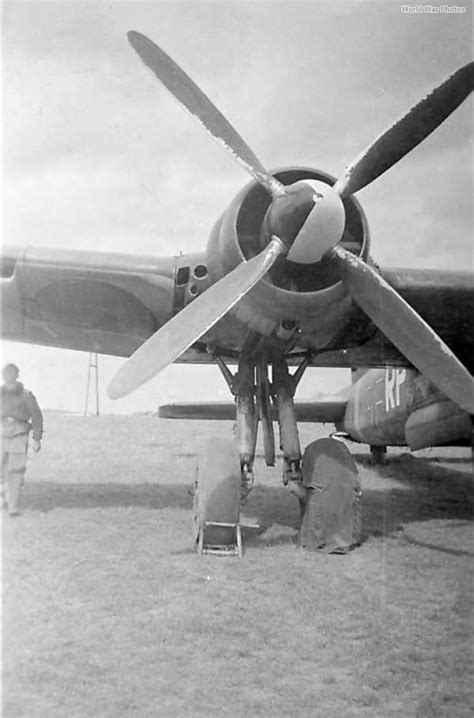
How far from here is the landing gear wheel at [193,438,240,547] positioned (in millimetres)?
5684

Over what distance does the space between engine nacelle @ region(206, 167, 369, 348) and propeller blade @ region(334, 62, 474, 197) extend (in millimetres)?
209

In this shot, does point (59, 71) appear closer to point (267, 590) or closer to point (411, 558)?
point (267, 590)

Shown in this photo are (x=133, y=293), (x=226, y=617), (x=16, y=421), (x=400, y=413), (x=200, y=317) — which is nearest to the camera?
(x=226, y=617)

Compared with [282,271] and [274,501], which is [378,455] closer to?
[274,501]

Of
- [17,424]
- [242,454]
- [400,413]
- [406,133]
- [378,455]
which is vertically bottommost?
[378,455]

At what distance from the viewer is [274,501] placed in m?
8.35

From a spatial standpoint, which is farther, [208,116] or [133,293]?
[133,293]

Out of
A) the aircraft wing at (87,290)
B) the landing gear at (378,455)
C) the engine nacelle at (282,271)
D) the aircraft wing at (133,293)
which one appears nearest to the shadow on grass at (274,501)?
the aircraft wing at (133,293)

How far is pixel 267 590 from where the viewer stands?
477 centimetres

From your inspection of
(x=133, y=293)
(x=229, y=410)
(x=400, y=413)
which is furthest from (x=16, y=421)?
(x=229, y=410)

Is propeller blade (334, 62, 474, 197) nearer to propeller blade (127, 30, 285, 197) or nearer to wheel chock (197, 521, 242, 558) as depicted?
propeller blade (127, 30, 285, 197)

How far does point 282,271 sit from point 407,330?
3.61 ft

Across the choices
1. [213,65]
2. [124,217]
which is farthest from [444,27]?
[124,217]

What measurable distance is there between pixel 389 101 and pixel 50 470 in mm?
6586
